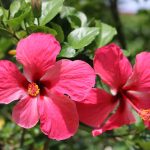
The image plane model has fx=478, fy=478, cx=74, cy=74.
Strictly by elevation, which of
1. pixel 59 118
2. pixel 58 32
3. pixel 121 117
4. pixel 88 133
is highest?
pixel 58 32

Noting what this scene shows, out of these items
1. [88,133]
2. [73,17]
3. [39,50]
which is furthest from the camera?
[88,133]

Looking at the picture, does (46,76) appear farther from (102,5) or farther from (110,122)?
(102,5)

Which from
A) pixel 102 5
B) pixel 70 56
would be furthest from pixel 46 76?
pixel 102 5

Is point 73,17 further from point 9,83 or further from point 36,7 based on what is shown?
point 9,83

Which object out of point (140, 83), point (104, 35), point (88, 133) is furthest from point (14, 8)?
point (88, 133)

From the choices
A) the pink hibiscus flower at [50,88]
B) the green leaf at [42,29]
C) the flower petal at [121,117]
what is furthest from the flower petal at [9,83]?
the flower petal at [121,117]

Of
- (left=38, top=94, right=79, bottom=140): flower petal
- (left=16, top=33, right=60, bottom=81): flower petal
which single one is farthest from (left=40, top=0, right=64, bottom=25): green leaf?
(left=38, top=94, right=79, bottom=140): flower petal
